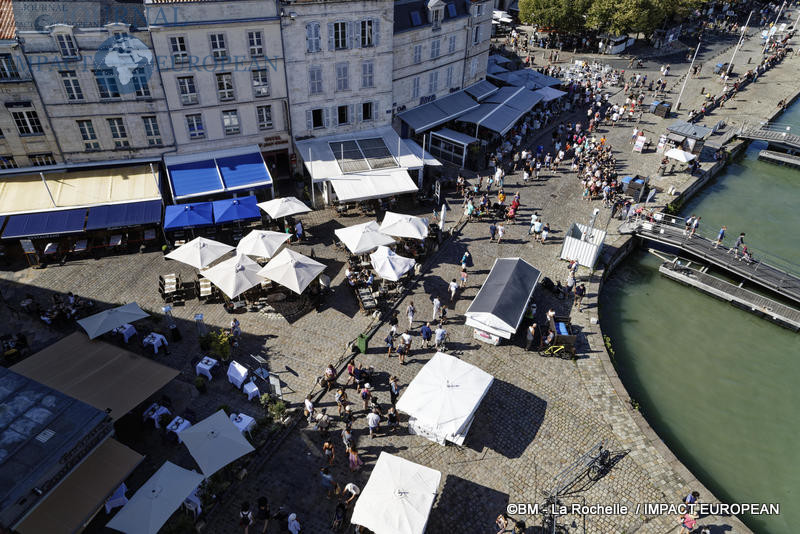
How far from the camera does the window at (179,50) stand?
98.3 feet

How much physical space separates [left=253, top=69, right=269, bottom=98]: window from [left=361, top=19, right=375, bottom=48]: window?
6.95 metres

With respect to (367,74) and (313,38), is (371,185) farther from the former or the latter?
(313,38)

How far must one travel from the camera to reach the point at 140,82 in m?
30.4

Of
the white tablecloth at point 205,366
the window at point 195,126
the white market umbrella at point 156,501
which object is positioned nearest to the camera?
the white market umbrella at point 156,501

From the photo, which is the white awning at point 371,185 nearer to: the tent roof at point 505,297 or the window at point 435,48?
the tent roof at point 505,297

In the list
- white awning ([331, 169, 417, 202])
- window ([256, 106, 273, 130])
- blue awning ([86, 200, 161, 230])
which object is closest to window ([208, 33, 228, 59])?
window ([256, 106, 273, 130])

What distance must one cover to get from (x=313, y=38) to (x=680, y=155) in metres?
29.1

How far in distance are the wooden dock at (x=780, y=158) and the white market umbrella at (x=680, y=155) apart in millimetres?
13490

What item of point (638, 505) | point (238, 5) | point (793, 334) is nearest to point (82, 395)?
point (638, 505)

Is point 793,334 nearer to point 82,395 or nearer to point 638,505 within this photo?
point 638,505

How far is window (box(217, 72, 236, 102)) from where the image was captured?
32.1 m

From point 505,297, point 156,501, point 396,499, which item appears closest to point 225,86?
point 505,297

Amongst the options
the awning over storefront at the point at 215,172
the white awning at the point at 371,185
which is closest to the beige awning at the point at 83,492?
the awning over storefront at the point at 215,172

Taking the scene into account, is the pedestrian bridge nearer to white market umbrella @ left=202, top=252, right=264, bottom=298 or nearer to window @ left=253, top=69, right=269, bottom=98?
white market umbrella @ left=202, top=252, right=264, bottom=298
